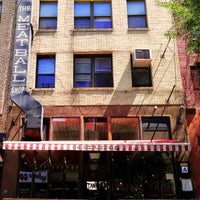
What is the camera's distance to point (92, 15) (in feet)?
53.7

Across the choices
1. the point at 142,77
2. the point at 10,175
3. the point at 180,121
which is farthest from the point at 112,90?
the point at 10,175

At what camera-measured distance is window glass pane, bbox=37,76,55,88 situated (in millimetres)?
14846

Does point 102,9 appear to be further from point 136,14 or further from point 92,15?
point 136,14

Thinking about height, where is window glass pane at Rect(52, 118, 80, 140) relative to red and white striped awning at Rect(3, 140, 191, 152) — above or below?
above

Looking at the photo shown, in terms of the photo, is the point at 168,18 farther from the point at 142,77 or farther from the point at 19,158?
the point at 19,158

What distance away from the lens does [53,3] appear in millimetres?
16547

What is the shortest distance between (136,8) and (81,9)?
284 cm

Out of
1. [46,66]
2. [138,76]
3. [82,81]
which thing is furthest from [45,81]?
[138,76]

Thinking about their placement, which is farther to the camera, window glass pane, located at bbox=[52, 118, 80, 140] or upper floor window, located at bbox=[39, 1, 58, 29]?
upper floor window, located at bbox=[39, 1, 58, 29]

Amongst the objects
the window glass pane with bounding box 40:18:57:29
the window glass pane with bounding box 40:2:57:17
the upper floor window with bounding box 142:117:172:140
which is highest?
the window glass pane with bounding box 40:2:57:17

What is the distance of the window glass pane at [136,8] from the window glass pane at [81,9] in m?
2.12

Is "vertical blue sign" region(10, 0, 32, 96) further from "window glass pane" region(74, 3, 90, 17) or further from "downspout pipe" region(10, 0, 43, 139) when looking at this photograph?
"window glass pane" region(74, 3, 90, 17)

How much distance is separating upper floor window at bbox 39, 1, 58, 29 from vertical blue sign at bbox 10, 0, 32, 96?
0.90 meters

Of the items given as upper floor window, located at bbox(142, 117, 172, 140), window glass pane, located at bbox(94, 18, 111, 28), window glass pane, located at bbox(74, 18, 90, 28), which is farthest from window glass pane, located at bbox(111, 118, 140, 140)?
window glass pane, located at bbox(74, 18, 90, 28)
